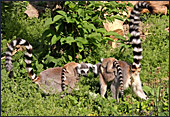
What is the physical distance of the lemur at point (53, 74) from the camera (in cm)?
617

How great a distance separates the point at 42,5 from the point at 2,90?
6.99 metres

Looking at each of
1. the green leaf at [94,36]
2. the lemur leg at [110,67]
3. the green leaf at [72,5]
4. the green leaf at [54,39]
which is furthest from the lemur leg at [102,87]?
the green leaf at [72,5]

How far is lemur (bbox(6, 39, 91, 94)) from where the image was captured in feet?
20.2

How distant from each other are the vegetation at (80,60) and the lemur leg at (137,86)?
0.14m

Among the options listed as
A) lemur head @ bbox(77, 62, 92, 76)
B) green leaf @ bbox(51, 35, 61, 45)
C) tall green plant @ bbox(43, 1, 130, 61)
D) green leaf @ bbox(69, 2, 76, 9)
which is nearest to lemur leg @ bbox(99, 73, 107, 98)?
lemur head @ bbox(77, 62, 92, 76)

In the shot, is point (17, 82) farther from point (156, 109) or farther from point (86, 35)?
point (156, 109)

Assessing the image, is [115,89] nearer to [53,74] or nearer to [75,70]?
[75,70]

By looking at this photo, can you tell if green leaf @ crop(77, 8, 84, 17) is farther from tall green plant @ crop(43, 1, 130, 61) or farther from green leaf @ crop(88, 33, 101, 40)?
green leaf @ crop(88, 33, 101, 40)

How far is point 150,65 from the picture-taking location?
7.12 metres

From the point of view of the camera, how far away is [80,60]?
7281 millimetres

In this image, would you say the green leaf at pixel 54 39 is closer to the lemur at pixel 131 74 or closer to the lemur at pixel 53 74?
the lemur at pixel 53 74

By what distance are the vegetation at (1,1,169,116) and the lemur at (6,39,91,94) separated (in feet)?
0.57

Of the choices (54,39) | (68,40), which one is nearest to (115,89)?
(68,40)

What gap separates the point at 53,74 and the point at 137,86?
1862 millimetres
